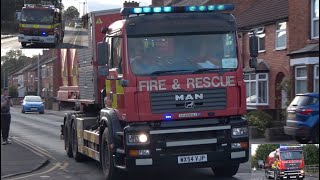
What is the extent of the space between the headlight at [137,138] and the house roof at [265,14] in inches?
711

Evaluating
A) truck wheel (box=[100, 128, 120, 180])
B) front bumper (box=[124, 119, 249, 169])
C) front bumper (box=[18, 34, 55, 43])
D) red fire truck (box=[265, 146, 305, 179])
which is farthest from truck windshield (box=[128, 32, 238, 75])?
front bumper (box=[18, 34, 55, 43])

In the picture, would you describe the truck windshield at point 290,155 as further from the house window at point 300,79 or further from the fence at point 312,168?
the house window at point 300,79

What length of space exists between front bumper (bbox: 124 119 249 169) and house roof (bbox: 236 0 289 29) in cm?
1739

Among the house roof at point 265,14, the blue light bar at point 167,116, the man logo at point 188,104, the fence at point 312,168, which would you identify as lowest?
the fence at point 312,168

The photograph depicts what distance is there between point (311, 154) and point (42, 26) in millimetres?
20891

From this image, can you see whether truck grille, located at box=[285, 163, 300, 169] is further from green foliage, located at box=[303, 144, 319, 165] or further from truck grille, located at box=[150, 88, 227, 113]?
truck grille, located at box=[150, 88, 227, 113]

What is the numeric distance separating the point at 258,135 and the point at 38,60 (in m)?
8.90

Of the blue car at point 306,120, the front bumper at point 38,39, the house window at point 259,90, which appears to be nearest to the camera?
the blue car at point 306,120

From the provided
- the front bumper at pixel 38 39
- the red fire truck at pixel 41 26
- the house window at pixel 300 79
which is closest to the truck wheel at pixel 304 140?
the red fire truck at pixel 41 26

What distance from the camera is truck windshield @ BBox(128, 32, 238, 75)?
931cm

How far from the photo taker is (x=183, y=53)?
30.9 feet

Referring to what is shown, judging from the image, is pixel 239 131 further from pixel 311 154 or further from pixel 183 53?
pixel 311 154

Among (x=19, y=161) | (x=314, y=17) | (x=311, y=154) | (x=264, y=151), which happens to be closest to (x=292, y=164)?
(x=311, y=154)

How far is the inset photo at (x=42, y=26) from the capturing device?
24.1 ft
